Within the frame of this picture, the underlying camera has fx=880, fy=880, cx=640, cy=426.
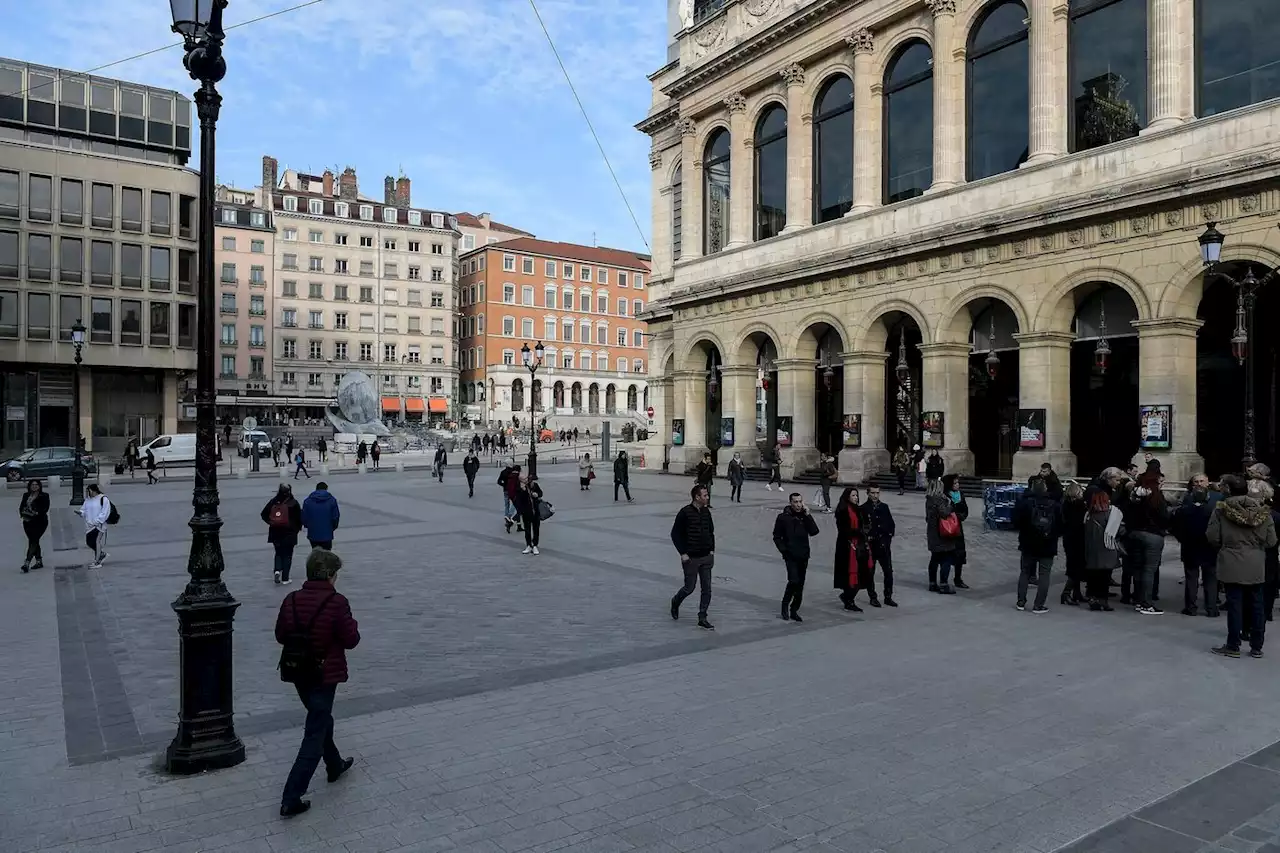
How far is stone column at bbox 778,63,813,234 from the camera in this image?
3384 cm

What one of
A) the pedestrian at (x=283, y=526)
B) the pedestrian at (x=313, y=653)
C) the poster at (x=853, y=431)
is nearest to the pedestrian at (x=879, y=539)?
the pedestrian at (x=313, y=653)

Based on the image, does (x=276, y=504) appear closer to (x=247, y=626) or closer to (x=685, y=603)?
(x=247, y=626)

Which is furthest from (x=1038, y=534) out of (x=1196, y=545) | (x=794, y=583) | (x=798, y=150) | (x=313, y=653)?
(x=798, y=150)

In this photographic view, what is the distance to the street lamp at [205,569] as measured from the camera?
20.0 feet

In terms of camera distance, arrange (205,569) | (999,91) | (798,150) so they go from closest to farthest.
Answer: (205,569) → (999,91) → (798,150)

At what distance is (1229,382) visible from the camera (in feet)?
79.5

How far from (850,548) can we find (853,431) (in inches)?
830

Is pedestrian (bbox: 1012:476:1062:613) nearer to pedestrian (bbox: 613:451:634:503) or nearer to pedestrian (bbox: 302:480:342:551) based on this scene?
pedestrian (bbox: 302:480:342:551)

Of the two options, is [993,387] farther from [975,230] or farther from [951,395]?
[975,230]

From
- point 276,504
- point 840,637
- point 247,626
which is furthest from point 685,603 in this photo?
point 276,504

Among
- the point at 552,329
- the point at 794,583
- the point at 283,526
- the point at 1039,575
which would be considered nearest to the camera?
the point at 794,583

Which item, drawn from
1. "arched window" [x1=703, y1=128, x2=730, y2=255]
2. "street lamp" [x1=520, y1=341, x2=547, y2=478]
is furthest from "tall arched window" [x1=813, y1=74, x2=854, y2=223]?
"street lamp" [x1=520, y1=341, x2=547, y2=478]

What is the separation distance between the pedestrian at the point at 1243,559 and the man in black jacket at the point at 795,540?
420 centimetres

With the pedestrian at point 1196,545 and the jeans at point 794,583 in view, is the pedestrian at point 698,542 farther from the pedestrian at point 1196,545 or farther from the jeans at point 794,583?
the pedestrian at point 1196,545
